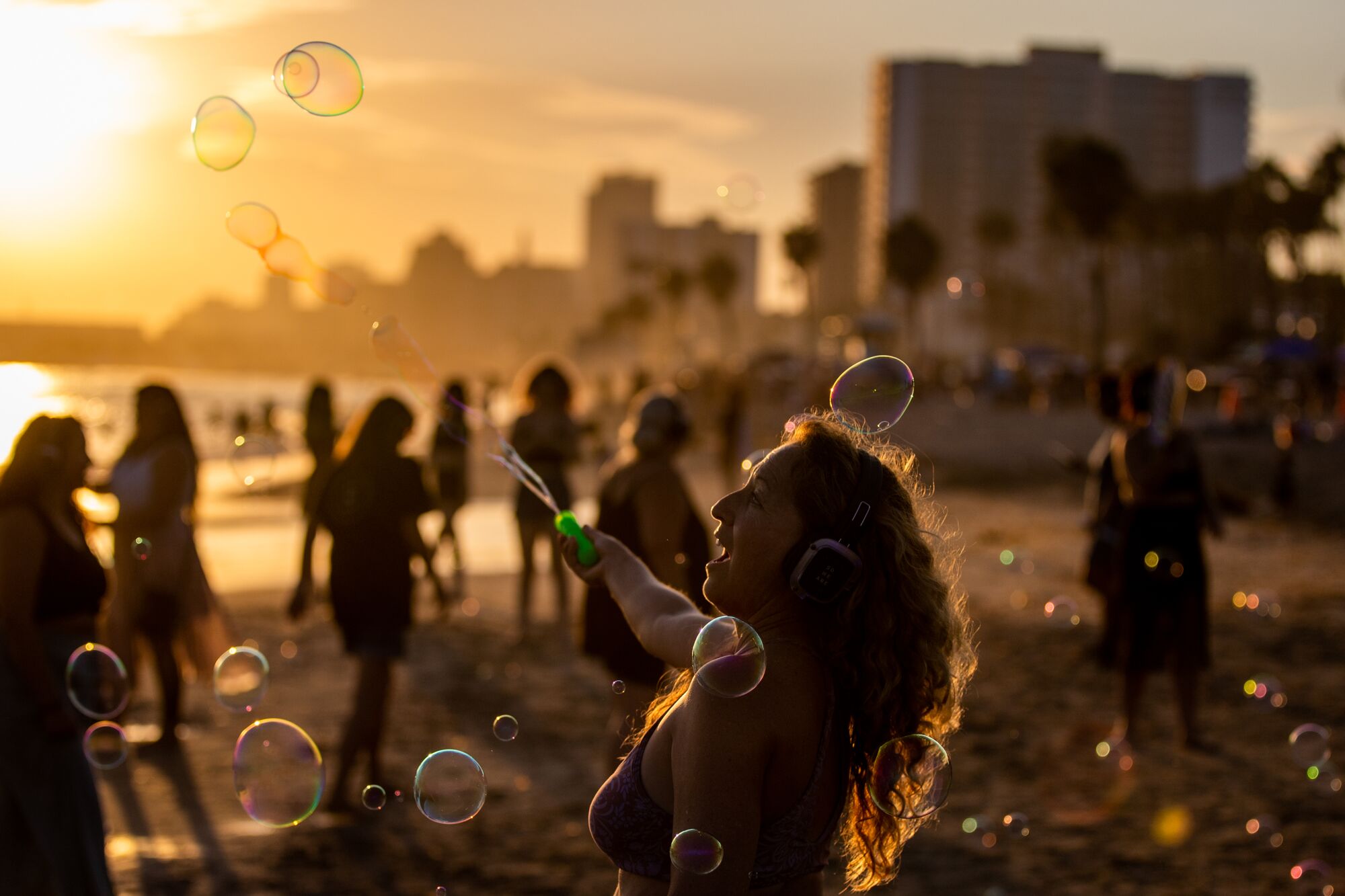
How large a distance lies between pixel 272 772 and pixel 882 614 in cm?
246

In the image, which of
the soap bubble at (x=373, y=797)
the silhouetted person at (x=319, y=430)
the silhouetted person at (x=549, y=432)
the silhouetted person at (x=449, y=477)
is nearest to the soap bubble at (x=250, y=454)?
the soap bubble at (x=373, y=797)

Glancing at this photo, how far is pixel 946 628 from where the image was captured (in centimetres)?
220

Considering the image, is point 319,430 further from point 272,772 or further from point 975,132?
point 975,132

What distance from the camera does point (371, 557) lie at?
592 centimetres

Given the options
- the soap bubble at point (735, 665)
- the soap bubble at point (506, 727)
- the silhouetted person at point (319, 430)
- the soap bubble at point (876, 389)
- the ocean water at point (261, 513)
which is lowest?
the ocean water at point (261, 513)

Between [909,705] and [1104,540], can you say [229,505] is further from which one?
[909,705]

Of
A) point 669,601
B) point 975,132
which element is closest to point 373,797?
point 669,601

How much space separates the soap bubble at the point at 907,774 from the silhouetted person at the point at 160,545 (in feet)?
15.4

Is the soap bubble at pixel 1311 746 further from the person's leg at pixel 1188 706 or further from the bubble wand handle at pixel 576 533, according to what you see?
the bubble wand handle at pixel 576 533

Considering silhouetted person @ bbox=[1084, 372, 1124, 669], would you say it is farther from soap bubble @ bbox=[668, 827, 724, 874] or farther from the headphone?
soap bubble @ bbox=[668, 827, 724, 874]

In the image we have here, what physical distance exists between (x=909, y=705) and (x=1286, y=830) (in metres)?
4.57

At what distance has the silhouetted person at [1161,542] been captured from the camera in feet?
22.5

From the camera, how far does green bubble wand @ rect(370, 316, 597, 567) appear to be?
301 centimetres

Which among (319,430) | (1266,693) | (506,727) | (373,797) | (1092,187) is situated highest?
(1092,187)
